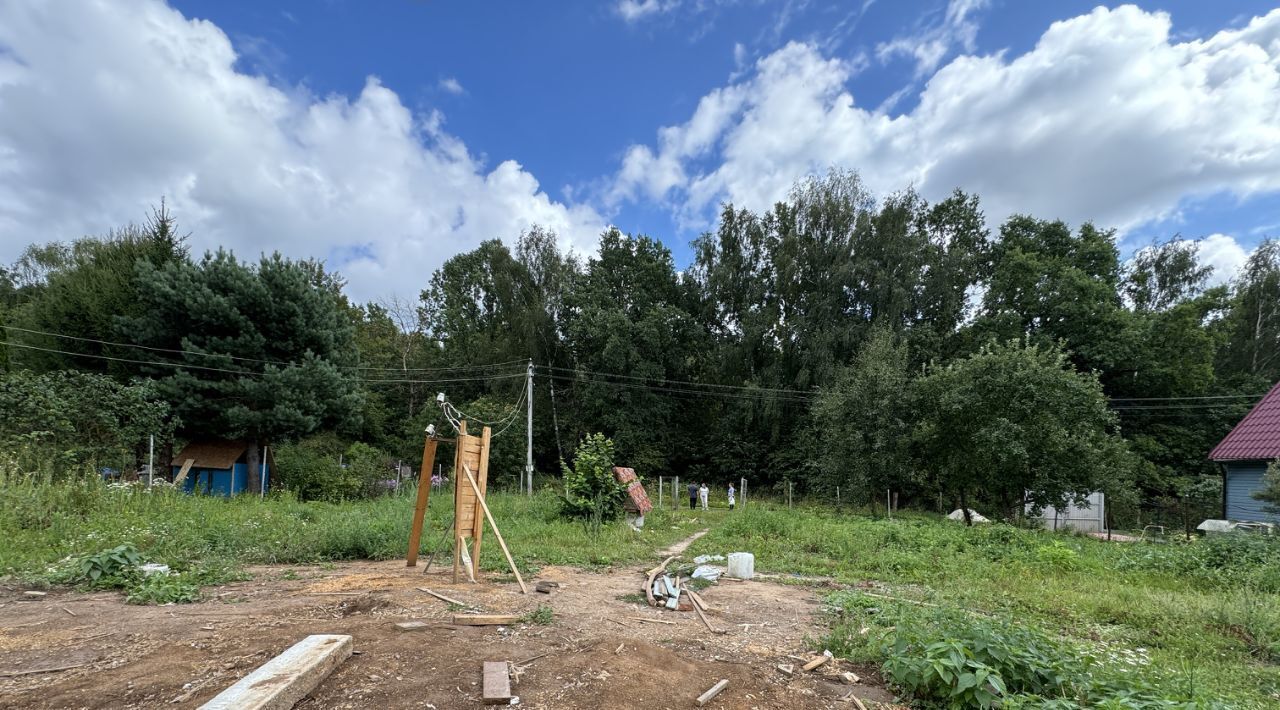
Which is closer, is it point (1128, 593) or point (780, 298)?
point (1128, 593)

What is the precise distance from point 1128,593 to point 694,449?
2465 centimetres

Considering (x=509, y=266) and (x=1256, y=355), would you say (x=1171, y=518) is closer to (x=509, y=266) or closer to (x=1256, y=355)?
(x=1256, y=355)

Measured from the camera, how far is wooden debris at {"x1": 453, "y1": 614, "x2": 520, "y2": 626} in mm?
4863

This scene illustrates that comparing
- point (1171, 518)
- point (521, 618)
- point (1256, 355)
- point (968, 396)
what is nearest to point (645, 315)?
point (968, 396)

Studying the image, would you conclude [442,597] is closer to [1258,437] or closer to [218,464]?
[218,464]

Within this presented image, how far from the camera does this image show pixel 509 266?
30.0 m

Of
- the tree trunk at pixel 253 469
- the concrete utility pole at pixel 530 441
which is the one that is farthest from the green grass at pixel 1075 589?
the tree trunk at pixel 253 469

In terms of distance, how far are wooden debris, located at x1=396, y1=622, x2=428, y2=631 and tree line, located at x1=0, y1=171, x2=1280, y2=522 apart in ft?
47.0

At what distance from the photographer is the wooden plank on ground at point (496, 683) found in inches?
129

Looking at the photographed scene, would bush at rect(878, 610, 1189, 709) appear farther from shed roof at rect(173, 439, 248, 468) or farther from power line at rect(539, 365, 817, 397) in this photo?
power line at rect(539, 365, 817, 397)

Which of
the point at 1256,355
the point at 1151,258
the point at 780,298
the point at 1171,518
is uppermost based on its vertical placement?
the point at 1151,258

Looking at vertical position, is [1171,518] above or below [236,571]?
below

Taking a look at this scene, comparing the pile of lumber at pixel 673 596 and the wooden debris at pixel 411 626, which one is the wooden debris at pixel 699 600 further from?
the wooden debris at pixel 411 626

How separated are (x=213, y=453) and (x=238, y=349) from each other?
12.9ft
